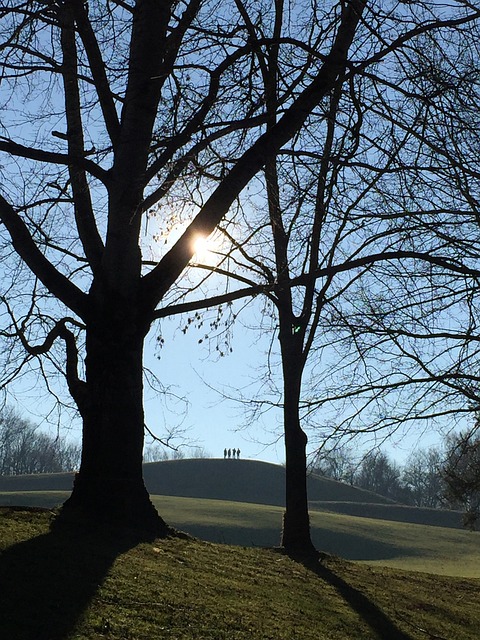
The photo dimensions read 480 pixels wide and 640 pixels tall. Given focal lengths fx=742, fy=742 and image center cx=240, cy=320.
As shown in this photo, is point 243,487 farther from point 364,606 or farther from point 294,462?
point 364,606

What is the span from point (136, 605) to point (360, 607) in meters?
3.06

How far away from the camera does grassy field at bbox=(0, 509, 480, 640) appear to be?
467 centimetres

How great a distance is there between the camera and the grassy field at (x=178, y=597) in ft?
15.3

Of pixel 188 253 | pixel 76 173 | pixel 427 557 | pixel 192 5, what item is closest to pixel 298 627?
pixel 188 253

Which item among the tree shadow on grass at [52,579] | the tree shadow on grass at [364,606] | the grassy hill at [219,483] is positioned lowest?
the tree shadow on grass at [364,606]

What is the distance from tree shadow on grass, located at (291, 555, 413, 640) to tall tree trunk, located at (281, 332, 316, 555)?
2269 mm

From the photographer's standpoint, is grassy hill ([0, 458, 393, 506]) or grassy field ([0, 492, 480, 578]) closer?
grassy field ([0, 492, 480, 578])

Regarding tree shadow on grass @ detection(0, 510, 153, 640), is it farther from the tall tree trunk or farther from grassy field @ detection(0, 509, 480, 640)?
the tall tree trunk

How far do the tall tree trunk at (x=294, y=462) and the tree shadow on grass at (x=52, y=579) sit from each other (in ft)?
18.5

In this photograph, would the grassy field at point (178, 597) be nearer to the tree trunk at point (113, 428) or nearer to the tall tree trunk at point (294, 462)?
the tree trunk at point (113, 428)

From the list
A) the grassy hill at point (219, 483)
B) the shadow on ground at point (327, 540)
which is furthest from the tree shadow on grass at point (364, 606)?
the grassy hill at point (219, 483)

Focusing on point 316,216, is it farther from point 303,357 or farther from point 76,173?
point 303,357

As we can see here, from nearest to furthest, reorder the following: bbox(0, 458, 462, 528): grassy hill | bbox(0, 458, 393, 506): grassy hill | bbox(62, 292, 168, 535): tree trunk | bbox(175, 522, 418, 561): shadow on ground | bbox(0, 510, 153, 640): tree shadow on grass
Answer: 1. bbox(0, 510, 153, 640): tree shadow on grass
2. bbox(62, 292, 168, 535): tree trunk
3. bbox(175, 522, 418, 561): shadow on ground
4. bbox(0, 458, 462, 528): grassy hill
5. bbox(0, 458, 393, 506): grassy hill

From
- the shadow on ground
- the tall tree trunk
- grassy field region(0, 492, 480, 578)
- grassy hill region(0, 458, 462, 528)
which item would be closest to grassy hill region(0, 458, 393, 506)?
grassy hill region(0, 458, 462, 528)
